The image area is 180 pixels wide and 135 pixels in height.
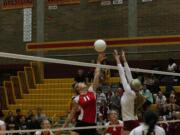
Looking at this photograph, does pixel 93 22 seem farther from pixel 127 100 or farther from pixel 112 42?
pixel 127 100

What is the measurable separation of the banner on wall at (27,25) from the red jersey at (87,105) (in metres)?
16.0

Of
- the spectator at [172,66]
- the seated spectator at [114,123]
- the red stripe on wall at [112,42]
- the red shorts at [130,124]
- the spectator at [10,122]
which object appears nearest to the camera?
the red shorts at [130,124]

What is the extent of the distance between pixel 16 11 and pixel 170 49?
8.28 metres

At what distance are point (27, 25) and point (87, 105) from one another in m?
16.5

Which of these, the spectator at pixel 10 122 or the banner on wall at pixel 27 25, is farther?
the banner on wall at pixel 27 25

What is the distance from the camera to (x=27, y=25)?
24484 millimetres

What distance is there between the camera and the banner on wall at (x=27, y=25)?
2428cm

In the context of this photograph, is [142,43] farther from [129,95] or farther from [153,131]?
[153,131]

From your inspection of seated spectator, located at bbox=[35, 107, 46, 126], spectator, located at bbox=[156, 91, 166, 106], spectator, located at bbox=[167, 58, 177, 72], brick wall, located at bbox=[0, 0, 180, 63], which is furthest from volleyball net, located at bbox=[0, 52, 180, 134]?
spectator, located at bbox=[156, 91, 166, 106]

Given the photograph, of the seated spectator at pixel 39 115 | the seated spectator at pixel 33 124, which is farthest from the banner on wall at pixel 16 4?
the seated spectator at pixel 33 124

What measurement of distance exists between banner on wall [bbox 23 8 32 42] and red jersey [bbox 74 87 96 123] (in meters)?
16.0

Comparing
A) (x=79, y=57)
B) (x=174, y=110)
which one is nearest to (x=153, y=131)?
(x=174, y=110)

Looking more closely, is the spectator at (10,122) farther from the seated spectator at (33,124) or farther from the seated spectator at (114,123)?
the seated spectator at (114,123)

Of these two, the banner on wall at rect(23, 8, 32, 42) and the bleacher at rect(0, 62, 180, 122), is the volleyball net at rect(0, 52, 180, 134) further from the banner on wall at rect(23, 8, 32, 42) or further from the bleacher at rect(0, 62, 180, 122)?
the banner on wall at rect(23, 8, 32, 42)
